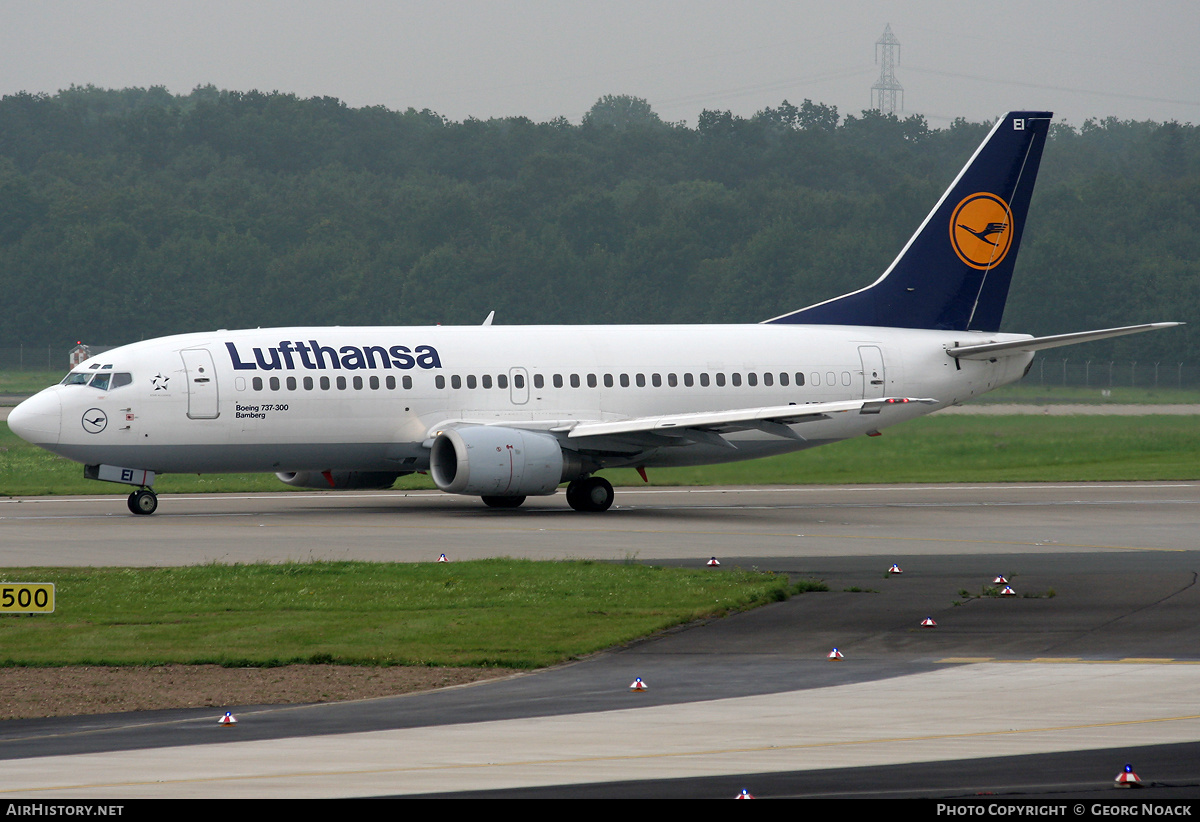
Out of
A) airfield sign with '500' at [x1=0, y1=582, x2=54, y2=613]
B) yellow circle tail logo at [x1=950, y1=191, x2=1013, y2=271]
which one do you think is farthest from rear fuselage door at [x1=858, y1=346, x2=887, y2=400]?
airfield sign with '500' at [x1=0, y1=582, x2=54, y2=613]

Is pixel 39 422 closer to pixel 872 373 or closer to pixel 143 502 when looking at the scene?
pixel 143 502

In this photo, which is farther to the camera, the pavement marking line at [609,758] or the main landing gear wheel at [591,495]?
the main landing gear wheel at [591,495]

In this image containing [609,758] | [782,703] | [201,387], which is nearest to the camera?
[609,758]

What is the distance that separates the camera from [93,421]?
30.8 m

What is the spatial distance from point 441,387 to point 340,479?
3711 millimetres

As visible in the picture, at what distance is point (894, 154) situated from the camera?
142 m

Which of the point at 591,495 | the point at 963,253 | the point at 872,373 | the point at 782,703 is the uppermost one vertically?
the point at 963,253

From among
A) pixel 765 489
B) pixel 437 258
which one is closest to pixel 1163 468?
pixel 765 489

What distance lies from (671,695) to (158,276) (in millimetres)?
94589

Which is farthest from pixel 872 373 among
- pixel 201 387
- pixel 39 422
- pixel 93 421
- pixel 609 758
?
pixel 609 758

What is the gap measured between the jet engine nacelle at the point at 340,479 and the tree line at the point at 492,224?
221ft

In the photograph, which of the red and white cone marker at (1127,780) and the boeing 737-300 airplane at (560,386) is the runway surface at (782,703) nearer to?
the red and white cone marker at (1127,780)

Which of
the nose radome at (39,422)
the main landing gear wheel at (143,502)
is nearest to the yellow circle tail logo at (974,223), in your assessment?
the main landing gear wheel at (143,502)

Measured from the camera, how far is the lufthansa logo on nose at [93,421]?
30.8m
